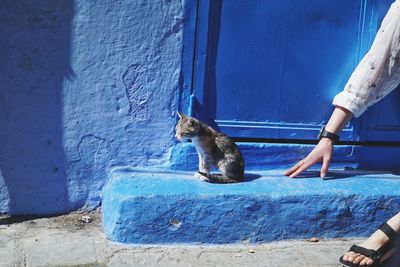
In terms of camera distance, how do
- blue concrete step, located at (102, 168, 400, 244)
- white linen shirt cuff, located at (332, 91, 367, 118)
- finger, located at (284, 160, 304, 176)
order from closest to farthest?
1. blue concrete step, located at (102, 168, 400, 244)
2. white linen shirt cuff, located at (332, 91, 367, 118)
3. finger, located at (284, 160, 304, 176)

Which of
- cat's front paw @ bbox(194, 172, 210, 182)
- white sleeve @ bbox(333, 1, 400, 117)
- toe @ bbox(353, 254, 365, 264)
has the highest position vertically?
white sleeve @ bbox(333, 1, 400, 117)

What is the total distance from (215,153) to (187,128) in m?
0.32

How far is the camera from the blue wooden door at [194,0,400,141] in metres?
4.01

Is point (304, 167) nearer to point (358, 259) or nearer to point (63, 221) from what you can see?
point (358, 259)

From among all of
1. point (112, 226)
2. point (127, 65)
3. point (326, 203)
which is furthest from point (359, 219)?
→ point (127, 65)

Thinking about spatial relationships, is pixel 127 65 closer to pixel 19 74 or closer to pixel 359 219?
pixel 19 74

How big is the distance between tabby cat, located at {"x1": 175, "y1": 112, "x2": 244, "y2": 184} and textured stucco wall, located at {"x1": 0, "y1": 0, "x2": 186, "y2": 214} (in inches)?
11.0

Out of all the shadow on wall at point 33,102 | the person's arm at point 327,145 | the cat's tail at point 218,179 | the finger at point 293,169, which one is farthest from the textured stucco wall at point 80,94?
the person's arm at point 327,145

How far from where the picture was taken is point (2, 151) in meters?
3.81

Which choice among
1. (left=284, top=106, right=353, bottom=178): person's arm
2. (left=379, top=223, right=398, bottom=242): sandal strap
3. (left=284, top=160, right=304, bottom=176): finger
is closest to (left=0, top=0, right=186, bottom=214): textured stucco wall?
(left=284, top=160, right=304, bottom=176): finger

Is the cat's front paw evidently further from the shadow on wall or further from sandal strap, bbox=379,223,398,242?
sandal strap, bbox=379,223,398,242

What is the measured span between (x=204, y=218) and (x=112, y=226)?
600 mm

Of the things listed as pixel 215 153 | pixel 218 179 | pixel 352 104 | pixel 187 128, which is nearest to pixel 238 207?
pixel 218 179

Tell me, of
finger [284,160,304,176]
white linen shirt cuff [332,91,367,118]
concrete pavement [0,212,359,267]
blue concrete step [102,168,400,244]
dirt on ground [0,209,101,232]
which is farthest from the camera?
finger [284,160,304,176]
